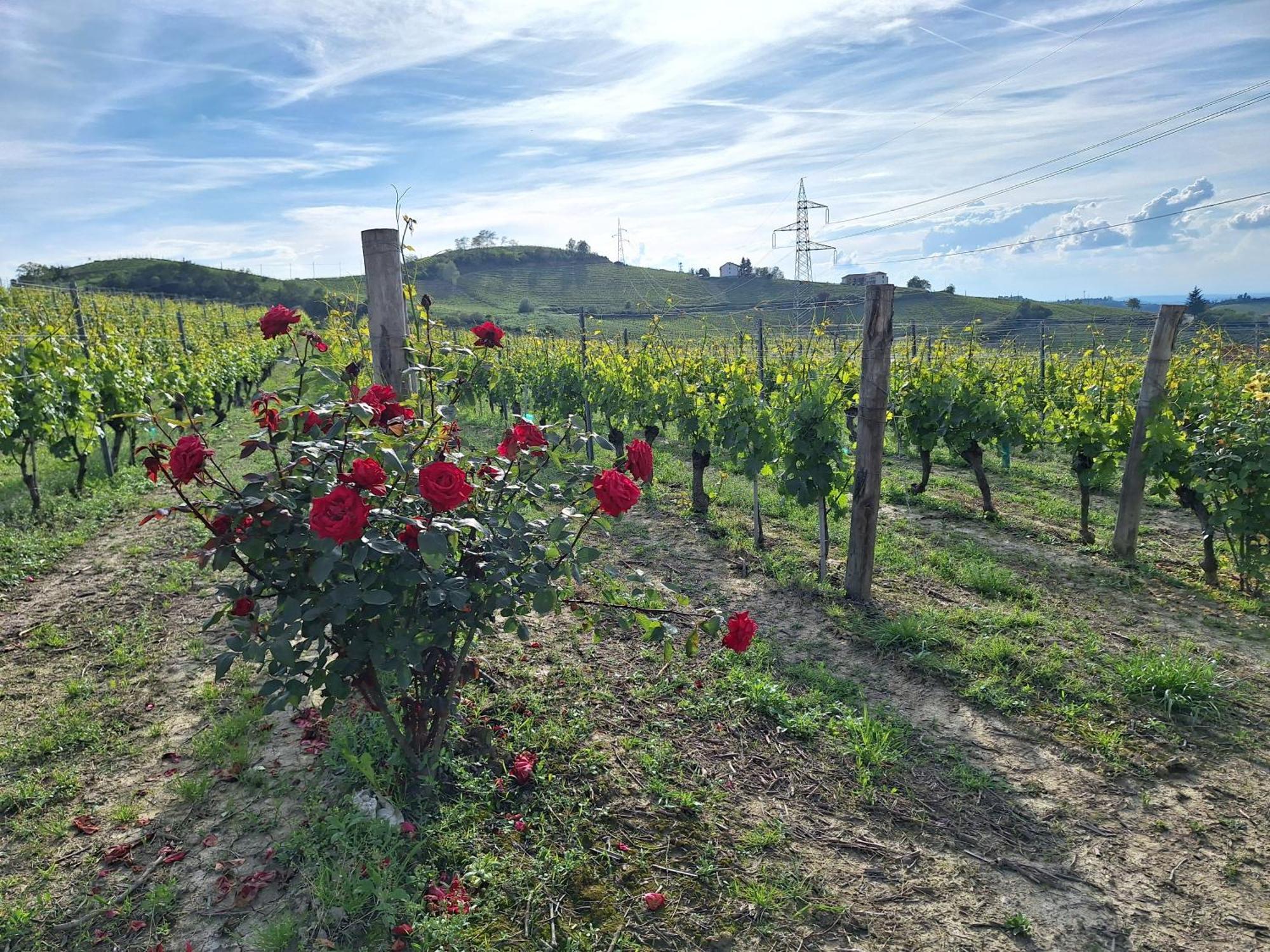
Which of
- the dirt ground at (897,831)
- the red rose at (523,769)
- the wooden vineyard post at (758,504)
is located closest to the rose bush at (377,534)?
the red rose at (523,769)

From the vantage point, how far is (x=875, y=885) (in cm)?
244

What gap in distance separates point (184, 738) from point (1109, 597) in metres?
5.87

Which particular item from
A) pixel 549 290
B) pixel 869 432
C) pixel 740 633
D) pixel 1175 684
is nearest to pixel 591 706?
pixel 740 633

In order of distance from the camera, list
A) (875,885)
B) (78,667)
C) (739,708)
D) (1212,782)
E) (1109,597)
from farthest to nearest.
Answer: (1109,597), (78,667), (739,708), (1212,782), (875,885)

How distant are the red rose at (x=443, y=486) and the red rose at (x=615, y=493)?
410mm

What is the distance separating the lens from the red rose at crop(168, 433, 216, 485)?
187 centimetres

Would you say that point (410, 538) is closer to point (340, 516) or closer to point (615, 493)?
point (340, 516)

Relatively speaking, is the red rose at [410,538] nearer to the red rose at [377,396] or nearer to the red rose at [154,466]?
the red rose at [377,396]

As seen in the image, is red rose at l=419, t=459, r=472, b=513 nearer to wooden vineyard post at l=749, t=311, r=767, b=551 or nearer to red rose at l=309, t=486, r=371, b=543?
red rose at l=309, t=486, r=371, b=543

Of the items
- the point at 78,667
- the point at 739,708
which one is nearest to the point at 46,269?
the point at 78,667

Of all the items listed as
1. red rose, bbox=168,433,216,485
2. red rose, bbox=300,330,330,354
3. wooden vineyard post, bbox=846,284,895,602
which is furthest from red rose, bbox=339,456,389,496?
wooden vineyard post, bbox=846,284,895,602

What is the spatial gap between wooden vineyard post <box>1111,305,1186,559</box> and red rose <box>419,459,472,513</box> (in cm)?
577

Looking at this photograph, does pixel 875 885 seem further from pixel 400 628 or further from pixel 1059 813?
pixel 400 628

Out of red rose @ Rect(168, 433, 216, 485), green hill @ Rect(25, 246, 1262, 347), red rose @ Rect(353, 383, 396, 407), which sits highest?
green hill @ Rect(25, 246, 1262, 347)
